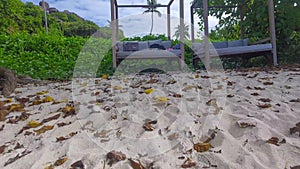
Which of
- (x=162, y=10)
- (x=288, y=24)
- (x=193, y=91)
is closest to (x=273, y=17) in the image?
(x=288, y=24)

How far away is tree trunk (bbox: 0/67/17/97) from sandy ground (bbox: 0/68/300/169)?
0.43 meters

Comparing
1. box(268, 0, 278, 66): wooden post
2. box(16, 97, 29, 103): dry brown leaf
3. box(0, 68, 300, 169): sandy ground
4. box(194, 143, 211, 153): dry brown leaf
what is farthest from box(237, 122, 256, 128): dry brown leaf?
box(268, 0, 278, 66): wooden post

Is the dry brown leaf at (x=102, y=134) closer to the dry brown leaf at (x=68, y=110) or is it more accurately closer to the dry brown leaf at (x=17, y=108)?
the dry brown leaf at (x=68, y=110)

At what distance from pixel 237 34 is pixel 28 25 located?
7.87 m

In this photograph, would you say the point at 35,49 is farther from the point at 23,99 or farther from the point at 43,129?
the point at 43,129

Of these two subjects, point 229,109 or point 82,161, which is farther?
point 229,109

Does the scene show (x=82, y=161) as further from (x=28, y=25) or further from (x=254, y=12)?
(x=28, y=25)

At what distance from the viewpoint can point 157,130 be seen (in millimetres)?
1480

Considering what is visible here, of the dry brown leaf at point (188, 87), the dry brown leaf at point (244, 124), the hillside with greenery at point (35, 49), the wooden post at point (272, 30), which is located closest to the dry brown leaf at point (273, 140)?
the dry brown leaf at point (244, 124)

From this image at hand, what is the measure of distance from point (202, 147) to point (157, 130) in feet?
0.99

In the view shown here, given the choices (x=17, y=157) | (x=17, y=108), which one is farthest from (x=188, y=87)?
(x=17, y=157)

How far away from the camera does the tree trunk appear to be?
105 inches

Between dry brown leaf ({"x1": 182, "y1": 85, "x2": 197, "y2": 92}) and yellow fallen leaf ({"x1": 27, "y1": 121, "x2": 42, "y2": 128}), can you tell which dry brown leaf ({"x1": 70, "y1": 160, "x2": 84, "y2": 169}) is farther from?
dry brown leaf ({"x1": 182, "y1": 85, "x2": 197, "y2": 92})

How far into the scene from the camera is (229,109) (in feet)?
5.74
